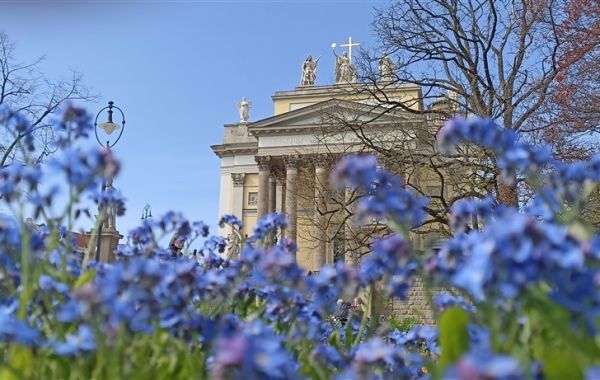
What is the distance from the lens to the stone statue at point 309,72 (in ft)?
150

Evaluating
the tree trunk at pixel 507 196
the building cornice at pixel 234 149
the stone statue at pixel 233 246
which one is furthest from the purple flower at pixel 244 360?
the building cornice at pixel 234 149

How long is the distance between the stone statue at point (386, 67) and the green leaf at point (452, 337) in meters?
14.0

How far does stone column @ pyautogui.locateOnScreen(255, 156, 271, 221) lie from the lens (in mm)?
41188

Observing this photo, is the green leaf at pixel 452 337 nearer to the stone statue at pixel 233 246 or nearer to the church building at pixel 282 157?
the stone statue at pixel 233 246

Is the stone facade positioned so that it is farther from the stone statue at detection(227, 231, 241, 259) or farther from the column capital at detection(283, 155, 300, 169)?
the stone statue at detection(227, 231, 241, 259)

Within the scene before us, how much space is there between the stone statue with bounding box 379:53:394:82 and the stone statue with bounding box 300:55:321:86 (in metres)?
29.9

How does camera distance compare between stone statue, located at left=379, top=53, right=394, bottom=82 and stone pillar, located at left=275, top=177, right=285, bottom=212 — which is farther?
stone pillar, located at left=275, top=177, right=285, bottom=212

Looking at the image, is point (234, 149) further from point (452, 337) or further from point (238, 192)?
point (452, 337)

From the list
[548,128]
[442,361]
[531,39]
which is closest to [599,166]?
[442,361]

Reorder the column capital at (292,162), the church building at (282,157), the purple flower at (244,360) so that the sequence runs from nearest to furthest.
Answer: the purple flower at (244,360)
the church building at (282,157)
the column capital at (292,162)

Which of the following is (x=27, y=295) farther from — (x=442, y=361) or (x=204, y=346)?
(x=442, y=361)

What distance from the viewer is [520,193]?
16234mm

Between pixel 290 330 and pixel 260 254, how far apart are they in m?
0.49

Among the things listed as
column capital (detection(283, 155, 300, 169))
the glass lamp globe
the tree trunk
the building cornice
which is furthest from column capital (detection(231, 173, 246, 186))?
the tree trunk
